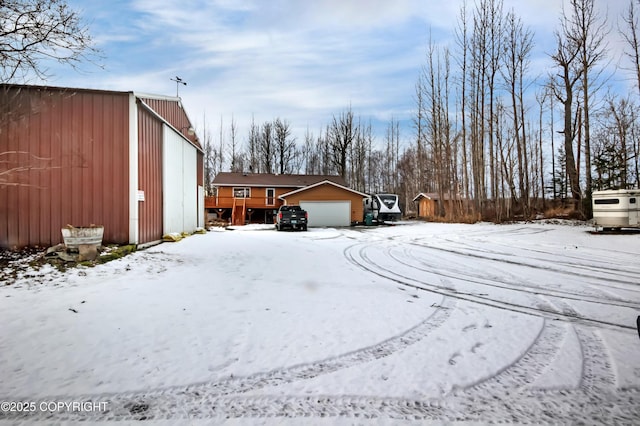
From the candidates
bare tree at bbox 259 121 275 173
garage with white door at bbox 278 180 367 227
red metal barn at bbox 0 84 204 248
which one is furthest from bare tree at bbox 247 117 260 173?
red metal barn at bbox 0 84 204 248

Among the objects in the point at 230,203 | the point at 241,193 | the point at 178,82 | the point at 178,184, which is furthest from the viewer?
the point at 241,193

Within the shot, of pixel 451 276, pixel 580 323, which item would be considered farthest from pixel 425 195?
pixel 580 323

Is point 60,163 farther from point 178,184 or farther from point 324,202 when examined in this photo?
point 324,202

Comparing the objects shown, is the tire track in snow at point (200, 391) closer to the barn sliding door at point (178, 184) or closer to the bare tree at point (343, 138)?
the barn sliding door at point (178, 184)

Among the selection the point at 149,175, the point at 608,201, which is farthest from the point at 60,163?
Answer: the point at 608,201

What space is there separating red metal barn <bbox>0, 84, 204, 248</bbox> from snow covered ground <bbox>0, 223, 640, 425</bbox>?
9.17 ft

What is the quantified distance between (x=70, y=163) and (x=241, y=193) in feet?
80.0

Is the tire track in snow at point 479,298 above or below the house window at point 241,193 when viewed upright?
below

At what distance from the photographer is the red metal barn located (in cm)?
783

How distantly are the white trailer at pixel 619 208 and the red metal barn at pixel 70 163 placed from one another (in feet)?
62.1

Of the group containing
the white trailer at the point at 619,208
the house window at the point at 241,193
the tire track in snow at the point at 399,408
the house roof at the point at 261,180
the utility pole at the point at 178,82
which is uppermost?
the utility pole at the point at 178,82

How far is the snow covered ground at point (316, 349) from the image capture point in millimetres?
2209

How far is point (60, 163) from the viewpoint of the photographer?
8.14 metres

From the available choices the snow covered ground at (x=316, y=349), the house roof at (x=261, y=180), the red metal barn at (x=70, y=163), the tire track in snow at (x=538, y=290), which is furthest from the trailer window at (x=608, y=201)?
the house roof at (x=261, y=180)
